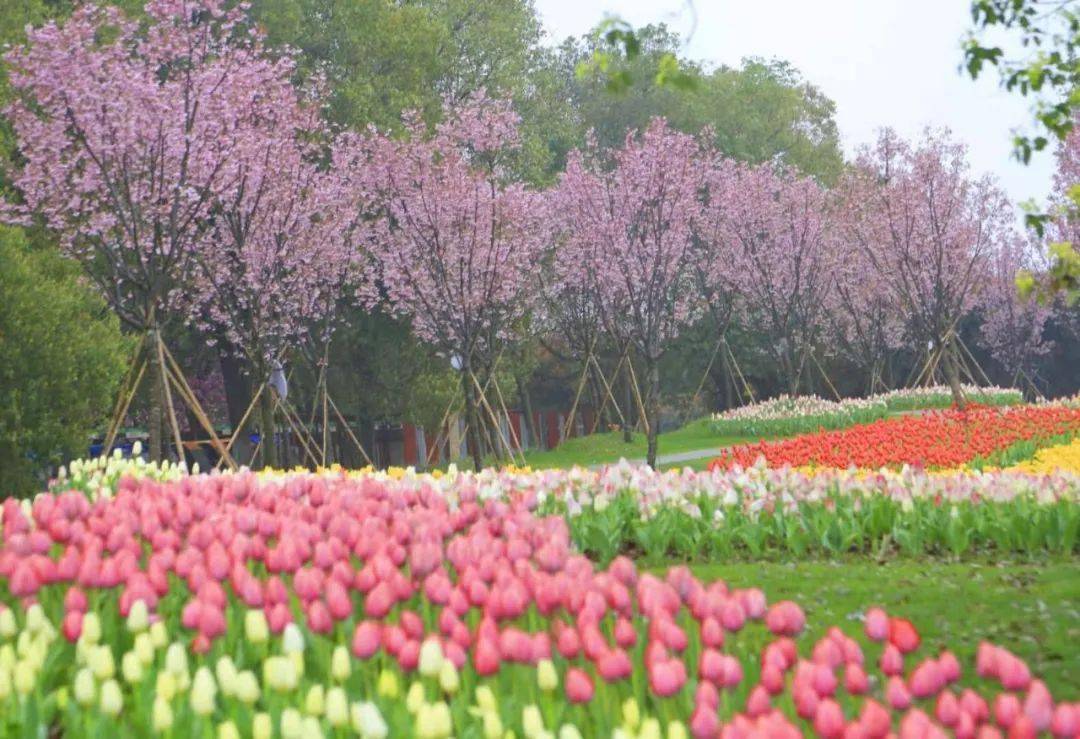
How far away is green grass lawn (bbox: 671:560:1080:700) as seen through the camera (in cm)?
768

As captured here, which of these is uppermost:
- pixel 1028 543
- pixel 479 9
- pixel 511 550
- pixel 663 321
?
pixel 479 9

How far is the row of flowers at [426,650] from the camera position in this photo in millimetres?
4098

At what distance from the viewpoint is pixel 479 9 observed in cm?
4094

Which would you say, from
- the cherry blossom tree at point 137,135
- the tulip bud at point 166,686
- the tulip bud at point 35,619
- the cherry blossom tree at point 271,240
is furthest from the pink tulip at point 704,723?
the cherry blossom tree at point 271,240

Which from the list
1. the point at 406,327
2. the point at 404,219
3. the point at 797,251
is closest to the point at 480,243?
the point at 404,219

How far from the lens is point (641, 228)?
29266 mm

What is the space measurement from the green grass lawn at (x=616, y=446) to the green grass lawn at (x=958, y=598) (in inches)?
834

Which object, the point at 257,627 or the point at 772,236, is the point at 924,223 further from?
the point at 257,627

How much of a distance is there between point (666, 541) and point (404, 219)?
15108mm

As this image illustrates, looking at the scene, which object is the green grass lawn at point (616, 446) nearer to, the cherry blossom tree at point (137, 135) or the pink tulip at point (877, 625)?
the cherry blossom tree at point (137, 135)

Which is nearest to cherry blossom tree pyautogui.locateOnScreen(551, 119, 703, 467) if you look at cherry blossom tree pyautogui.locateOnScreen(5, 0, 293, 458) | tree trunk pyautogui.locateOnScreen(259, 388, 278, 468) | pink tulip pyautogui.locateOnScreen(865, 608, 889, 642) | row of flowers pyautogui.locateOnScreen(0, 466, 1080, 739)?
tree trunk pyautogui.locateOnScreen(259, 388, 278, 468)

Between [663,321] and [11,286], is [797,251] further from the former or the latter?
[11,286]

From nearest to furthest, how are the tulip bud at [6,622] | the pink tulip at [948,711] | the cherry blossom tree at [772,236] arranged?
1. the pink tulip at [948,711]
2. the tulip bud at [6,622]
3. the cherry blossom tree at [772,236]

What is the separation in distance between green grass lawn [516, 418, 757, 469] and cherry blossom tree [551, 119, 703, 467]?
128 inches
